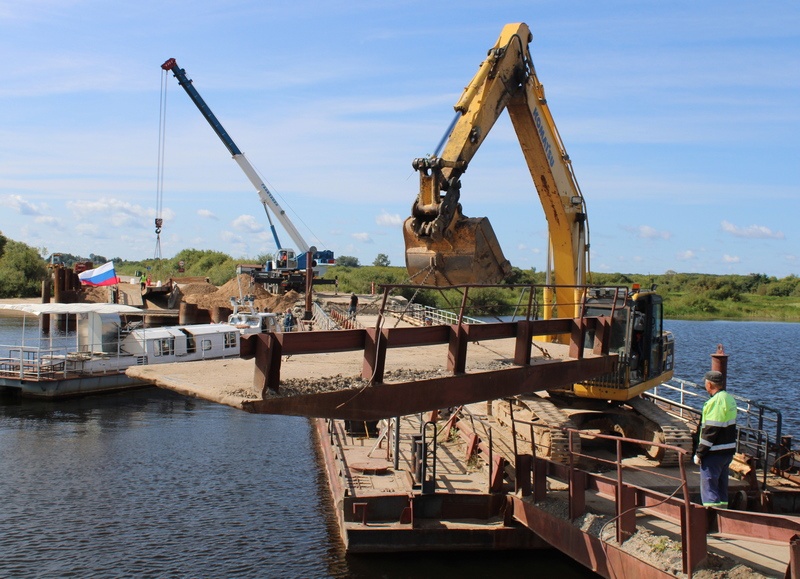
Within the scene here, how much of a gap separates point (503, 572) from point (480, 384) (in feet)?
15.6

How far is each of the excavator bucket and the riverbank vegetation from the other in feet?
180

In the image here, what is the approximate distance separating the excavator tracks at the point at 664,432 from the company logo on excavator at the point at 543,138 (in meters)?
6.38

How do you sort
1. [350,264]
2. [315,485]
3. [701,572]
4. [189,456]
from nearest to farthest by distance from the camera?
[701,572] < [315,485] < [189,456] < [350,264]

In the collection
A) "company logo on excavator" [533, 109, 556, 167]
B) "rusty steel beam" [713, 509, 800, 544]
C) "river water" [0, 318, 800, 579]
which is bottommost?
"river water" [0, 318, 800, 579]

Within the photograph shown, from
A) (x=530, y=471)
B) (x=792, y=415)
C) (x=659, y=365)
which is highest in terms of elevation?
(x=659, y=365)

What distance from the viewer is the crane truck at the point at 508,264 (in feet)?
47.7

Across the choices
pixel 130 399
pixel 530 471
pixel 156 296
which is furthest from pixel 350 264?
pixel 530 471

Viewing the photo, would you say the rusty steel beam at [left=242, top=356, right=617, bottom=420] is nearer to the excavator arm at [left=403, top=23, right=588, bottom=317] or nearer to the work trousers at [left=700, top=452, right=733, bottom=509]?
the work trousers at [left=700, top=452, right=733, bottom=509]

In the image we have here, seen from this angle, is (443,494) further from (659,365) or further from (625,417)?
(659,365)

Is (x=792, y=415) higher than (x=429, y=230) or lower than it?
lower

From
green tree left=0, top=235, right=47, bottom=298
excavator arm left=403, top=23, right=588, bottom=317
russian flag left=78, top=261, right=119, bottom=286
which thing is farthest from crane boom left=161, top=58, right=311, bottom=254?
excavator arm left=403, top=23, right=588, bottom=317

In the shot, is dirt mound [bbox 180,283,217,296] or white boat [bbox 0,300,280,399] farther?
dirt mound [bbox 180,283,217,296]

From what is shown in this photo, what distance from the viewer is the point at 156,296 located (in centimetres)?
6831

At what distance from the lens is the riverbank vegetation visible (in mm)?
91812
